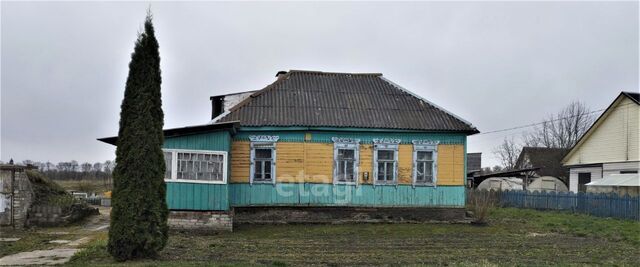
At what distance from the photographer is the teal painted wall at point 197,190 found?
1443 centimetres

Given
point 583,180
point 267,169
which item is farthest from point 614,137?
point 267,169

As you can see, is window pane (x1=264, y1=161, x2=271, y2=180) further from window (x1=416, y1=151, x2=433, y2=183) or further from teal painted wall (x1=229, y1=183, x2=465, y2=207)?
window (x1=416, y1=151, x2=433, y2=183)

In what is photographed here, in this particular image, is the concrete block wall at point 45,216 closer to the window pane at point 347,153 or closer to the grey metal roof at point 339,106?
the grey metal roof at point 339,106

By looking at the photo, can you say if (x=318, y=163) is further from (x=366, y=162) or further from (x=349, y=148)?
(x=366, y=162)

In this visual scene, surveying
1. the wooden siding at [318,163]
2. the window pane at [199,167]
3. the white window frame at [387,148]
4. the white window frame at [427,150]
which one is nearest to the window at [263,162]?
the wooden siding at [318,163]

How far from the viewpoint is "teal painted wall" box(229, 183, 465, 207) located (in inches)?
667

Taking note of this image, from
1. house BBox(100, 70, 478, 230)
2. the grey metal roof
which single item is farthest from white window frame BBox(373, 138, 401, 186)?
the grey metal roof

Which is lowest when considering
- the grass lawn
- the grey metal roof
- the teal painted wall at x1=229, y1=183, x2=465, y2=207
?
the grass lawn

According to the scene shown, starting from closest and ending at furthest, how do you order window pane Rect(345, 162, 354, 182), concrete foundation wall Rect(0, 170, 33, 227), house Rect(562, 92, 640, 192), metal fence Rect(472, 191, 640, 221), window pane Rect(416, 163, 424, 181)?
concrete foundation wall Rect(0, 170, 33, 227)
window pane Rect(345, 162, 354, 182)
window pane Rect(416, 163, 424, 181)
metal fence Rect(472, 191, 640, 221)
house Rect(562, 92, 640, 192)

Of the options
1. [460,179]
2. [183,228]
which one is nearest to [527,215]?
[460,179]

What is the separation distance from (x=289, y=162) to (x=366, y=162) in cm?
258

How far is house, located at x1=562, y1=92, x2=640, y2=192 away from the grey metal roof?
11.8 m

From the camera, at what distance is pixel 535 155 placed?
44.6 metres

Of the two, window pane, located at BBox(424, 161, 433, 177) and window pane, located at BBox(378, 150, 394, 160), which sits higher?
window pane, located at BBox(378, 150, 394, 160)
